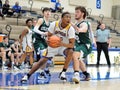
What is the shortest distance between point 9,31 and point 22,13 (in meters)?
3.63

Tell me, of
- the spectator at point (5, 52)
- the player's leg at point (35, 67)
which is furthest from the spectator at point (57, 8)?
the player's leg at point (35, 67)

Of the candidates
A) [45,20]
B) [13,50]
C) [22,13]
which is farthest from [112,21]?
[45,20]

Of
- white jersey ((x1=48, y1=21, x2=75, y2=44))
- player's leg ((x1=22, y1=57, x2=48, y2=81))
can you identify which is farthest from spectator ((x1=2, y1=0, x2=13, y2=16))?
player's leg ((x1=22, y1=57, x2=48, y2=81))

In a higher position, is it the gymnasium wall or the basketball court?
the gymnasium wall

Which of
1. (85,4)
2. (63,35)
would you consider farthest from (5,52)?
(85,4)

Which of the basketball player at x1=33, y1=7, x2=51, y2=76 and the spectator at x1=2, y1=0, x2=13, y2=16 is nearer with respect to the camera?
the basketball player at x1=33, y1=7, x2=51, y2=76

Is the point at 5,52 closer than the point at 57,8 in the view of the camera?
Yes

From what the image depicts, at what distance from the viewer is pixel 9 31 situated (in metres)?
15.3

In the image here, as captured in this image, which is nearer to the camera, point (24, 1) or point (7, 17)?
point (7, 17)

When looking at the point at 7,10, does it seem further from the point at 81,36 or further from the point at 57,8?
the point at 81,36

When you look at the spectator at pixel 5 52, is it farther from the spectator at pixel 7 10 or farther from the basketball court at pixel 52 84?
the spectator at pixel 7 10

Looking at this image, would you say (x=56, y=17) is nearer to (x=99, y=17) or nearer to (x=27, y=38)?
(x=99, y=17)

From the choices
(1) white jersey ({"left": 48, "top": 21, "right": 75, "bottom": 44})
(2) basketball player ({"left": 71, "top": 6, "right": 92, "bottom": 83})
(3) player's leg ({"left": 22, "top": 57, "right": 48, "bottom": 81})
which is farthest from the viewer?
(2) basketball player ({"left": 71, "top": 6, "right": 92, "bottom": 83})

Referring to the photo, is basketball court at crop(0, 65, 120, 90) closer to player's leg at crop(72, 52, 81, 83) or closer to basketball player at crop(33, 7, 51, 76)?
player's leg at crop(72, 52, 81, 83)
